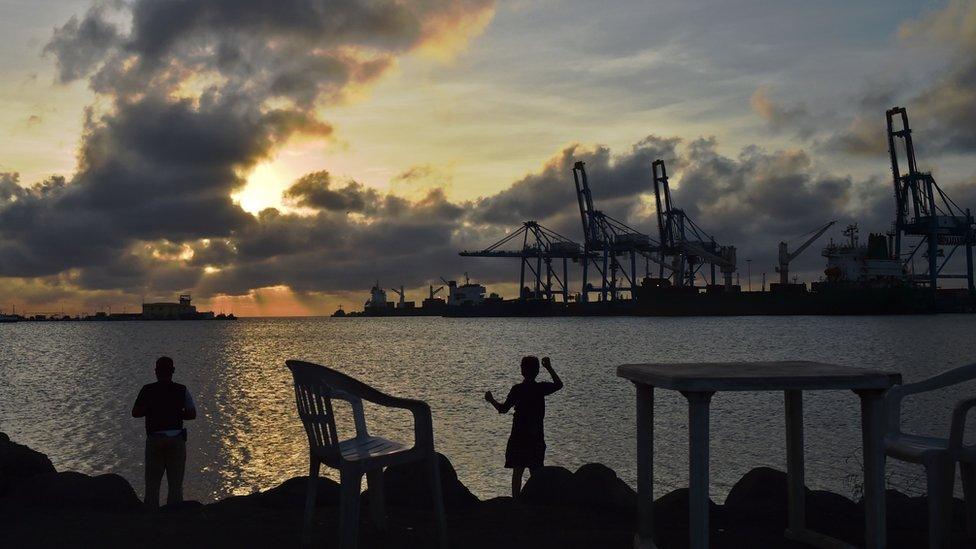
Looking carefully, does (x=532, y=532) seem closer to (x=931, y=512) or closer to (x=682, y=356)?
(x=931, y=512)

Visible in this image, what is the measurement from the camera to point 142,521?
471 centimetres

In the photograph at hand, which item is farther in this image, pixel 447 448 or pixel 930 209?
pixel 930 209

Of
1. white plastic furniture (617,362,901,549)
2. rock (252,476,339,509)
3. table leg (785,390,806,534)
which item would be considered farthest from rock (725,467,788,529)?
rock (252,476,339,509)

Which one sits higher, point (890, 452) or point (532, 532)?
point (890, 452)

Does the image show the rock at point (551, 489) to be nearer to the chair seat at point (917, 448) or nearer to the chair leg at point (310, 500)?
the chair leg at point (310, 500)

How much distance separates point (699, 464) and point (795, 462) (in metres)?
1.28

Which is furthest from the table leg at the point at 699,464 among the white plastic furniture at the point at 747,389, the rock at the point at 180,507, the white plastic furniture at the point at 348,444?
the rock at the point at 180,507

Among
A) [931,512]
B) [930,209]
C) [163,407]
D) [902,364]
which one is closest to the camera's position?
[931,512]

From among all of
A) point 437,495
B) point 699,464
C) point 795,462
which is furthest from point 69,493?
point 795,462

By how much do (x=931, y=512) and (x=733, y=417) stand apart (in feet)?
50.2

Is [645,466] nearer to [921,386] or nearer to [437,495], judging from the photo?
[437,495]

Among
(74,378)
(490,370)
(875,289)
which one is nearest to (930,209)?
(875,289)

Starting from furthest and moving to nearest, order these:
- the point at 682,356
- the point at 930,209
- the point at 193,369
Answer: the point at 930,209
the point at 682,356
the point at 193,369

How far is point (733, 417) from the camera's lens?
18.3 m
